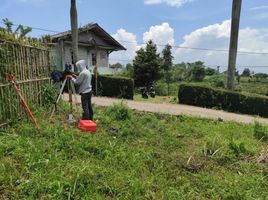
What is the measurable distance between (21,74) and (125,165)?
373cm

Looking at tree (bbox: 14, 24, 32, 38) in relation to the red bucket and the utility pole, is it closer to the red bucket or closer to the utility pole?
the red bucket

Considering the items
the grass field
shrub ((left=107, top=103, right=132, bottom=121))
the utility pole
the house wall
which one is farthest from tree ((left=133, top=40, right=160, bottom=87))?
the grass field

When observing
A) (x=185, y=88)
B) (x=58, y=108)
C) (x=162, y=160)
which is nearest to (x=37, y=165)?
(x=162, y=160)

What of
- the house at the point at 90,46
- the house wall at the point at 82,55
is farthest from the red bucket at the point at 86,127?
the house at the point at 90,46

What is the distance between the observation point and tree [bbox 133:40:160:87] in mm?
25844

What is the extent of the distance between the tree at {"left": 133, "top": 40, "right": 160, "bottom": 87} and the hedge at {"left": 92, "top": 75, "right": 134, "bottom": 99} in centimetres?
943

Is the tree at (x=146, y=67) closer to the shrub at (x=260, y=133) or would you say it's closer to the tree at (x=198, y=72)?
the tree at (x=198, y=72)

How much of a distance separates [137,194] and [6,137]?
2.84m

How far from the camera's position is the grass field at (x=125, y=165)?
4207 millimetres

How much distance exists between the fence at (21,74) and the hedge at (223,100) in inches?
341

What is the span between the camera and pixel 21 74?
7.34 metres

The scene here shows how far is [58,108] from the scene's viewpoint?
8.68m

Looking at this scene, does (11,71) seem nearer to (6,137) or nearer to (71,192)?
(6,137)

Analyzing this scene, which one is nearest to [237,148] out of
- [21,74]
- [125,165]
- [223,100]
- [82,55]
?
[125,165]
